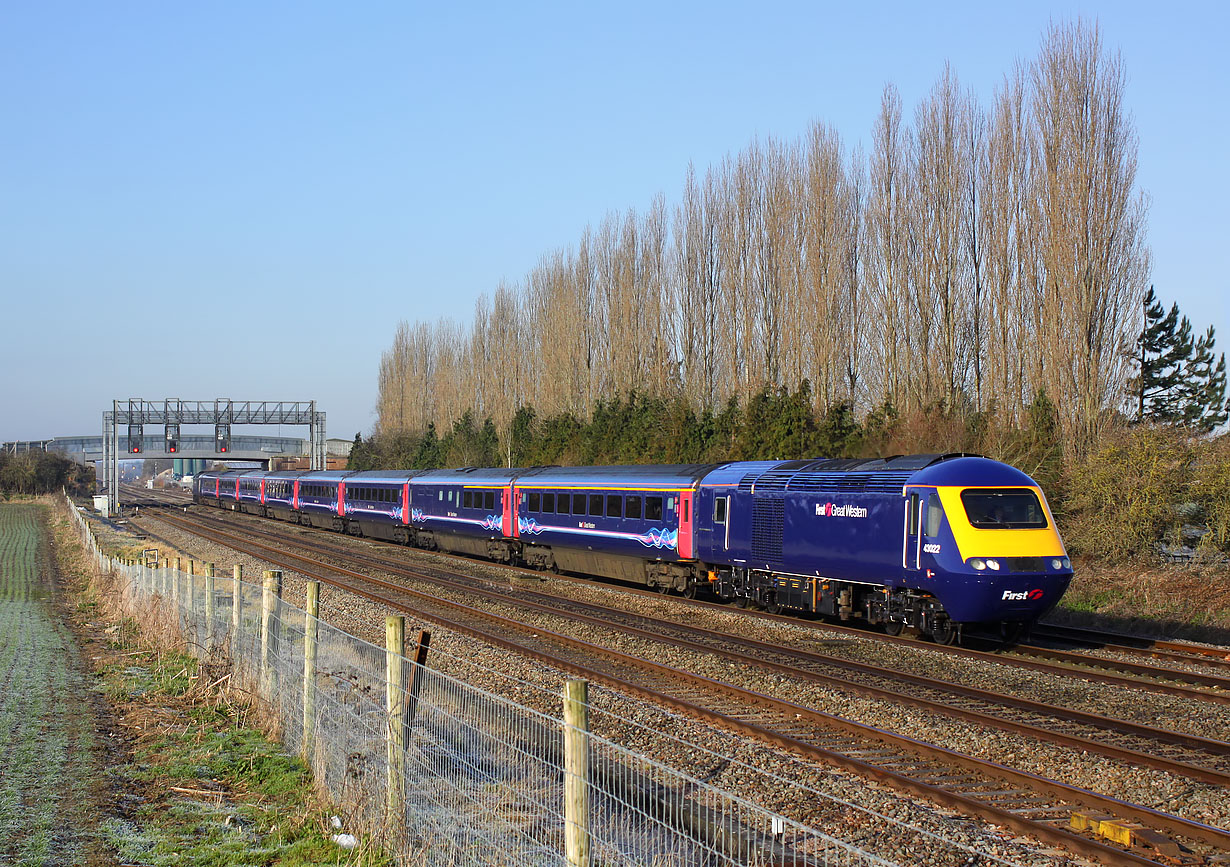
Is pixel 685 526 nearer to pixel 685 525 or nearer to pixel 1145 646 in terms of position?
pixel 685 525

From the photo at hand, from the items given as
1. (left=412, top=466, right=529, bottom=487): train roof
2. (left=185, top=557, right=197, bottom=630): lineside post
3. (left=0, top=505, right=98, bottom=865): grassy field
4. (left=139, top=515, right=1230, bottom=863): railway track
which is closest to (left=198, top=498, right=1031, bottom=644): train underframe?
(left=412, top=466, right=529, bottom=487): train roof

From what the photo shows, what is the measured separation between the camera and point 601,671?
44.5 ft

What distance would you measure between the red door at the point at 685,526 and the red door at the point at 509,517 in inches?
360

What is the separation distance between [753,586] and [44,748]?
46.4 ft

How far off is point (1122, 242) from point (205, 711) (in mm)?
27893

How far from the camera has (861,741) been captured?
10.2m

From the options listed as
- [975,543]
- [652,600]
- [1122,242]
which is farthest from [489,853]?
[1122,242]

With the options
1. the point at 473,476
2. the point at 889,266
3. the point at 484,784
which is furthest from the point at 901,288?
the point at 484,784

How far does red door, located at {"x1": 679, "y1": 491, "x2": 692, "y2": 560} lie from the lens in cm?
2259

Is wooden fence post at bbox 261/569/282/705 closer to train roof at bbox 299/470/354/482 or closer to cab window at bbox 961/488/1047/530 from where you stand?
cab window at bbox 961/488/1047/530

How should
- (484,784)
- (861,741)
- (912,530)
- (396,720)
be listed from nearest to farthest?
1. (396,720)
2. (484,784)
3. (861,741)
4. (912,530)

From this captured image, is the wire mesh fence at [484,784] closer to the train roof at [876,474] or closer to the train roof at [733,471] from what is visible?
the train roof at [876,474]

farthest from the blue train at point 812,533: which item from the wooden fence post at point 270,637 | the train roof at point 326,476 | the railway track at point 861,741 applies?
the train roof at point 326,476

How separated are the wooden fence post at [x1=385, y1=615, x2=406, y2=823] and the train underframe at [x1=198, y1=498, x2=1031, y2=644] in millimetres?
11089
